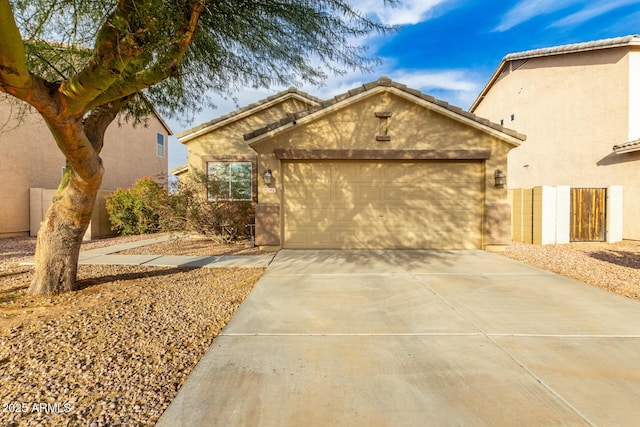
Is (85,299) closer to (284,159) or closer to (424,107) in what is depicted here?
(284,159)

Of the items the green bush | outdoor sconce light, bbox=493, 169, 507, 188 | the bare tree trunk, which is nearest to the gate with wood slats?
outdoor sconce light, bbox=493, 169, 507, 188

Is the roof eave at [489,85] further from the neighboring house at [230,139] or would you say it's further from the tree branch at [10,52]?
the tree branch at [10,52]

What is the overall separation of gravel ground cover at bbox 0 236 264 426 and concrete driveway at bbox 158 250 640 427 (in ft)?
1.03

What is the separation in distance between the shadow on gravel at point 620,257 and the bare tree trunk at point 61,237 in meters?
11.5

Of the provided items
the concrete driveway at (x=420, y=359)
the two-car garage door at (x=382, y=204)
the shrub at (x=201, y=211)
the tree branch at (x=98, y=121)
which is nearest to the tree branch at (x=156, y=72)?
the tree branch at (x=98, y=121)

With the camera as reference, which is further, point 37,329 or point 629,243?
point 629,243

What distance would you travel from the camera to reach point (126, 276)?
5.95 metres

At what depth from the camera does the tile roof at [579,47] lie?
1167 cm

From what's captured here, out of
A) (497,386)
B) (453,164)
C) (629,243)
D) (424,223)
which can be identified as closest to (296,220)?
(424,223)

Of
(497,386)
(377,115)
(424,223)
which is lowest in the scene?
(497,386)

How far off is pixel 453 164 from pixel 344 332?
23.8 feet

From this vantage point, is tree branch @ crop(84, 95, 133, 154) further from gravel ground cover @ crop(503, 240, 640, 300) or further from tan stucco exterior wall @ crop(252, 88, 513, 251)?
gravel ground cover @ crop(503, 240, 640, 300)

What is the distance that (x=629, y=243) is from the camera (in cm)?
1016

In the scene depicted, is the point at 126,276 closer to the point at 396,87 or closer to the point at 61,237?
the point at 61,237
